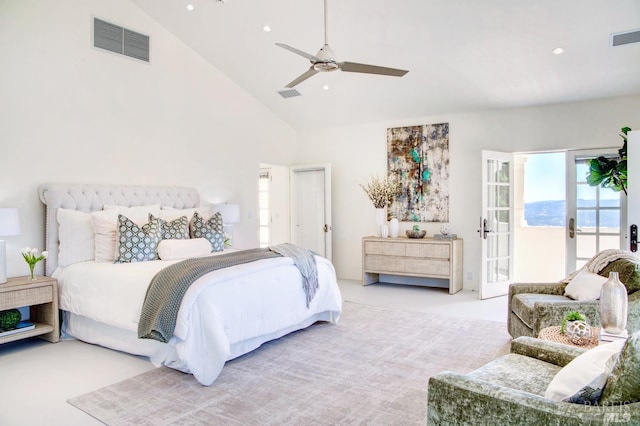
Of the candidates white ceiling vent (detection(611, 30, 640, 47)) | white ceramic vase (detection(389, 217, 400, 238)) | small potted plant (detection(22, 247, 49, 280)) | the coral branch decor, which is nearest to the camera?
small potted plant (detection(22, 247, 49, 280))

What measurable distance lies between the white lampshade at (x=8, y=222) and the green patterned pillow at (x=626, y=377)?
436 cm

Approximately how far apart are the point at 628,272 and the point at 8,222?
5046 millimetres

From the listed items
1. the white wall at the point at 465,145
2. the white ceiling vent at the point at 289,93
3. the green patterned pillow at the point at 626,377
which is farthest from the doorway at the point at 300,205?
the green patterned pillow at the point at 626,377

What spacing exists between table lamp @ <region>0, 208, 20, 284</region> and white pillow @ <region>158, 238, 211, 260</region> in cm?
125

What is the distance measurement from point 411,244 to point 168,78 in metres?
4.08

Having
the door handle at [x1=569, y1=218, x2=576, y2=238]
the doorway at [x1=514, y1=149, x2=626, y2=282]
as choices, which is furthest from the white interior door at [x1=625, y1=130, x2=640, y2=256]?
the door handle at [x1=569, y1=218, x2=576, y2=238]

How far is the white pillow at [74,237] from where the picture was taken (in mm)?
4406

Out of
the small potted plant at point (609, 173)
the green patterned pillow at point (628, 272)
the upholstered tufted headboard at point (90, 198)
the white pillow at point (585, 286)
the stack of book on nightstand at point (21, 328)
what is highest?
the small potted plant at point (609, 173)

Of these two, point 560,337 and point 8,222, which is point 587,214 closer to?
point 560,337

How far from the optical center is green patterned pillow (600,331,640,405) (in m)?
1.42

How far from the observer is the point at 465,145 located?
6574 millimetres

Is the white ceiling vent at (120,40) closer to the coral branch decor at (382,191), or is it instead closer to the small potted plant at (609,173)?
the coral branch decor at (382,191)

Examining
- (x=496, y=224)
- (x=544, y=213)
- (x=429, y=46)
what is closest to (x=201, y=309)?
(x=429, y=46)

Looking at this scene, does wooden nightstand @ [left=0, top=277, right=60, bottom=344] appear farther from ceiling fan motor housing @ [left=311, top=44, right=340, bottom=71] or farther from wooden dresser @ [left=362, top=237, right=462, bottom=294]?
wooden dresser @ [left=362, top=237, right=462, bottom=294]
